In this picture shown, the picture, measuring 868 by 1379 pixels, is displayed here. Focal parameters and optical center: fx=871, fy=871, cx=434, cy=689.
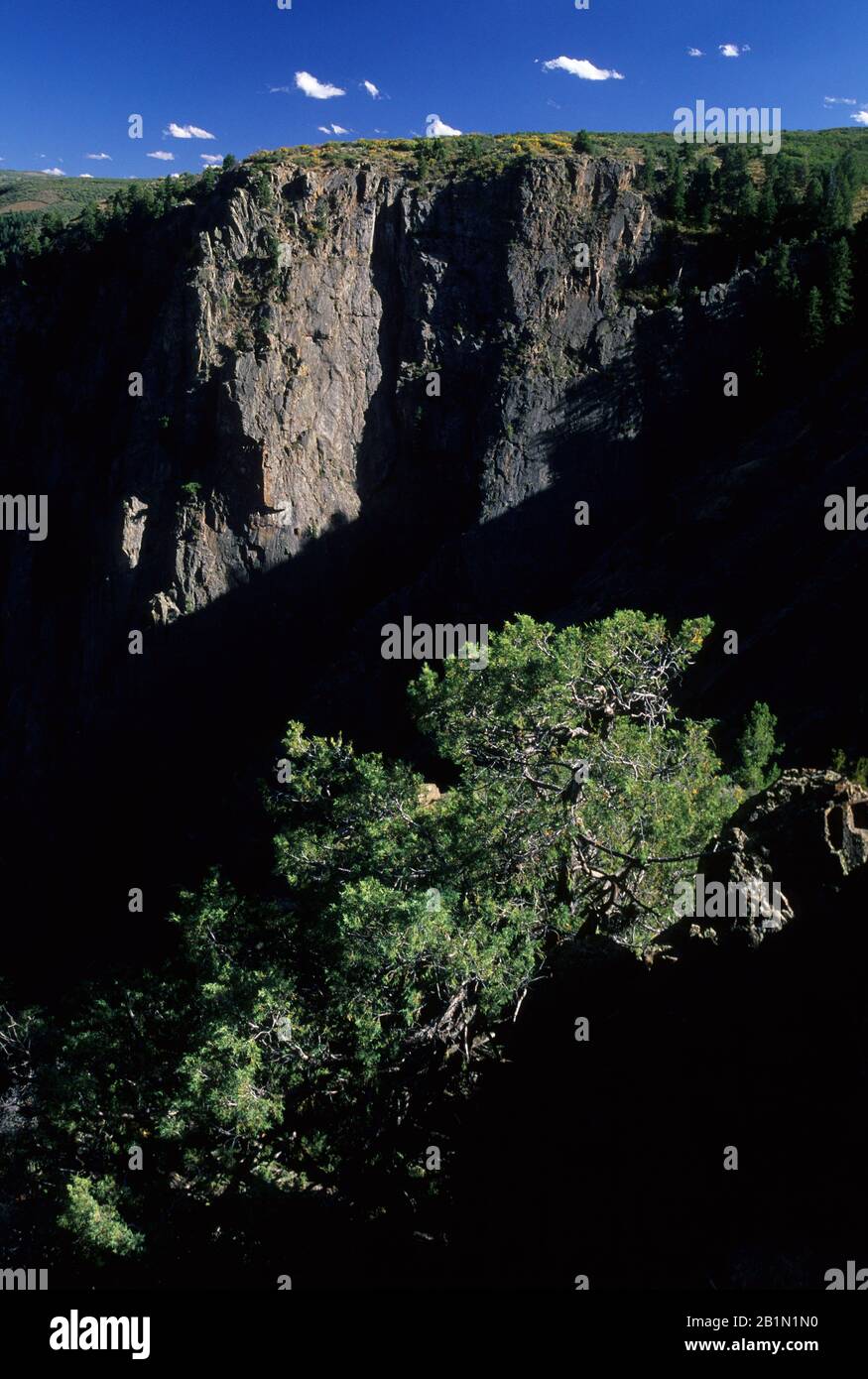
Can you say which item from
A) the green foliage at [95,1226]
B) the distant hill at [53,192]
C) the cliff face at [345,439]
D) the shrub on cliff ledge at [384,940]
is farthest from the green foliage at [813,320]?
the distant hill at [53,192]

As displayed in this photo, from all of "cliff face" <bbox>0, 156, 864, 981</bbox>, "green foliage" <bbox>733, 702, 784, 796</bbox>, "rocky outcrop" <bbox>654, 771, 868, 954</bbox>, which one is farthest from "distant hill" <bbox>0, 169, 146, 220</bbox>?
"rocky outcrop" <bbox>654, 771, 868, 954</bbox>

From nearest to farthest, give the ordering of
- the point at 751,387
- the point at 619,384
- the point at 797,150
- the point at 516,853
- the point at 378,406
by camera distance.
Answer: the point at 516,853 < the point at 751,387 < the point at 619,384 < the point at 378,406 < the point at 797,150

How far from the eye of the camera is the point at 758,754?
17.4 m

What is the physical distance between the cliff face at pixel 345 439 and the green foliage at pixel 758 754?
16867mm

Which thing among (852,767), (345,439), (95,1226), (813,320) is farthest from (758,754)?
(345,439)

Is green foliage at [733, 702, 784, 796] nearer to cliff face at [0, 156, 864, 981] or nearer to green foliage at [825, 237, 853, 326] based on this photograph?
cliff face at [0, 156, 864, 981]

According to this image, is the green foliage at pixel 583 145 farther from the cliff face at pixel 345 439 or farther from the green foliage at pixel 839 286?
the green foliage at pixel 839 286

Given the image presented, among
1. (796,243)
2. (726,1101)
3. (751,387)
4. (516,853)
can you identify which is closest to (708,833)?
(516,853)

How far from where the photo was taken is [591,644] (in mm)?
11516

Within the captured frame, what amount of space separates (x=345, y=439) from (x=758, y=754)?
2848cm

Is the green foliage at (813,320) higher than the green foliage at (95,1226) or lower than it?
higher

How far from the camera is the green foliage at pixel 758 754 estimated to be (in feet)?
Answer: 52.9

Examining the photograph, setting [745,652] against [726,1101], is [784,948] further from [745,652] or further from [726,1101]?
[745,652]
